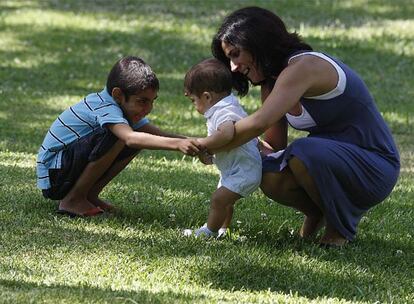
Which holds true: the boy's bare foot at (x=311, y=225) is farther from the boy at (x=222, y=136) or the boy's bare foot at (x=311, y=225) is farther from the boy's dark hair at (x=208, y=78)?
the boy's dark hair at (x=208, y=78)

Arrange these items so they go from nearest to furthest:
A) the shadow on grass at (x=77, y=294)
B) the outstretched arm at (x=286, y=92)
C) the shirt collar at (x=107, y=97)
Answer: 1. the shadow on grass at (x=77, y=294)
2. the outstretched arm at (x=286, y=92)
3. the shirt collar at (x=107, y=97)

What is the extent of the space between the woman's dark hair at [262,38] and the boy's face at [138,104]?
570 mm

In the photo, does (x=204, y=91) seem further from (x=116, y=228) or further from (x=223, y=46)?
(x=116, y=228)

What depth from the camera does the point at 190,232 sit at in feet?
18.1

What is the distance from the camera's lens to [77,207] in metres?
5.91

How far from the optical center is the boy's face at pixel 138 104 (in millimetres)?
5736

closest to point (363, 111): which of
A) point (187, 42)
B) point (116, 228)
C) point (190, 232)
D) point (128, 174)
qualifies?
point (190, 232)

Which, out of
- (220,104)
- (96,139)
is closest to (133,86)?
(96,139)

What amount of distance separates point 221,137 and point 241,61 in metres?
0.45

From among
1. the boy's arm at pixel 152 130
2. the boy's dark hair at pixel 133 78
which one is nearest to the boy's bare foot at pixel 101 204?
the boy's arm at pixel 152 130

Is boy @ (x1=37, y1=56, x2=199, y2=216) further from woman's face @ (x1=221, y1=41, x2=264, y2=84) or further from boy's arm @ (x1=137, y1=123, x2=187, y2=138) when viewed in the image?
woman's face @ (x1=221, y1=41, x2=264, y2=84)

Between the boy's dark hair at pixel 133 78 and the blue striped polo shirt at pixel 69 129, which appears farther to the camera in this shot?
the blue striped polo shirt at pixel 69 129

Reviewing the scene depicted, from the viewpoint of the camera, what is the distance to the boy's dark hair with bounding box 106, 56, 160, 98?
5.70 meters

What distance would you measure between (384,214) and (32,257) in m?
2.65
